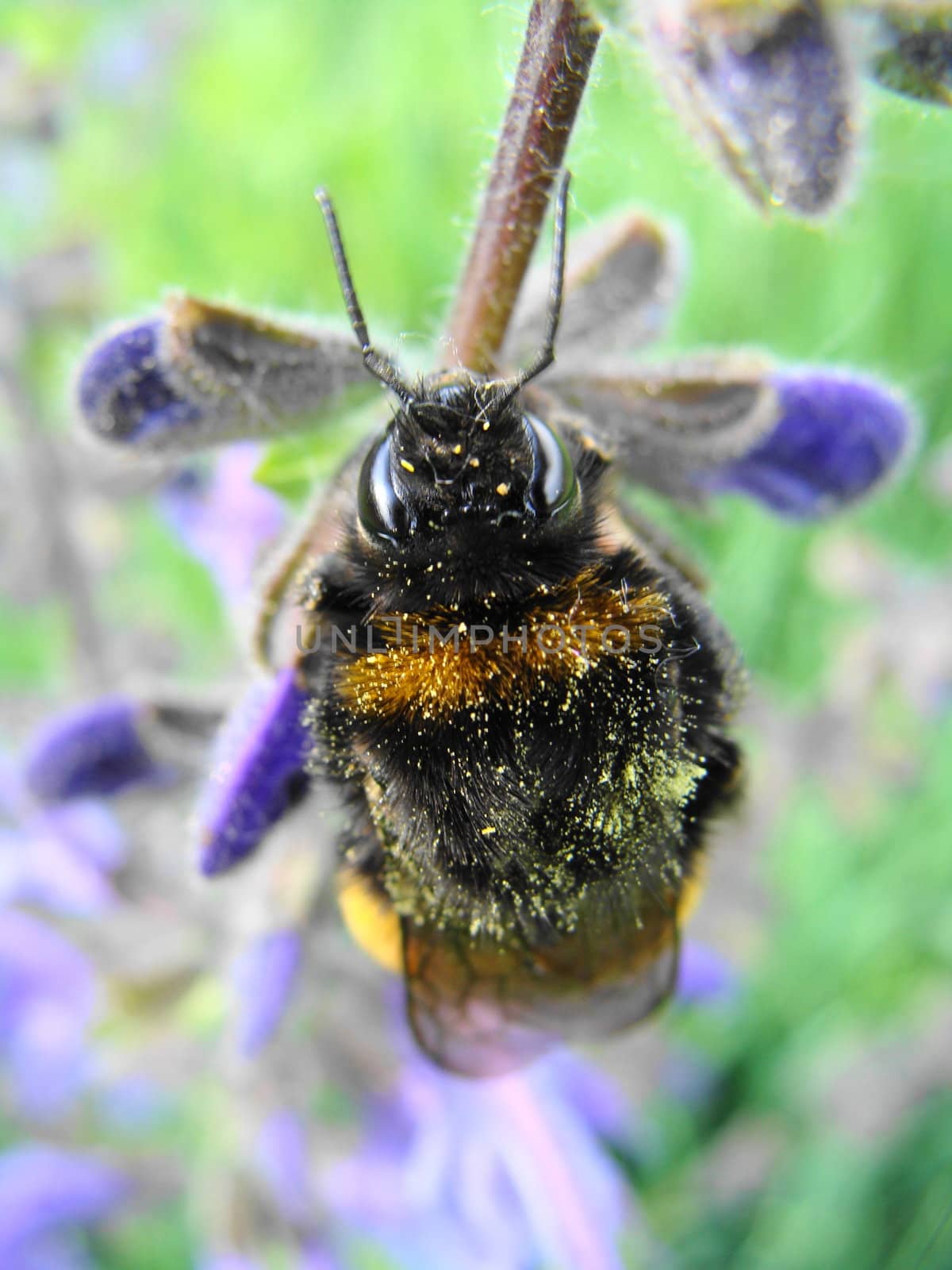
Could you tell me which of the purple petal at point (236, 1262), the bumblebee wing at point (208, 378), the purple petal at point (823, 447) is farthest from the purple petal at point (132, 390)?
the purple petal at point (236, 1262)

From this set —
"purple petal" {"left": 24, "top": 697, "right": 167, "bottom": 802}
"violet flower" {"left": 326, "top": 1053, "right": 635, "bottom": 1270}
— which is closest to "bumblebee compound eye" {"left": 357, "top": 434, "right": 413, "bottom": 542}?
"purple petal" {"left": 24, "top": 697, "right": 167, "bottom": 802}

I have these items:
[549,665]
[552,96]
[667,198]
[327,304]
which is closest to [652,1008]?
[549,665]

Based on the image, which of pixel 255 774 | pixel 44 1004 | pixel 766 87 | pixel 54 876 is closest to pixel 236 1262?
pixel 44 1004

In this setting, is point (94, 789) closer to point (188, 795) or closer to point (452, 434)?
point (188, 795)

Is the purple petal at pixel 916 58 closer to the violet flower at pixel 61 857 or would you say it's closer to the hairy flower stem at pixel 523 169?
the hairy flower stem at pixel 523 169

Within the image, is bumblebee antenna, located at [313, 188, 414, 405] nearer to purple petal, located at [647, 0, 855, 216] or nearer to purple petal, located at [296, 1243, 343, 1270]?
purple petal, located at [647, 0, 855, 216]

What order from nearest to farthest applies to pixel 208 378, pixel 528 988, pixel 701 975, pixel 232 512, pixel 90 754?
pixel 208 378, pixel 528 988, pixel 90 754, pixel 232 512, pixel 701 975

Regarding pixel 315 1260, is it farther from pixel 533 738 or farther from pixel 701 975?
pixel 533 738
